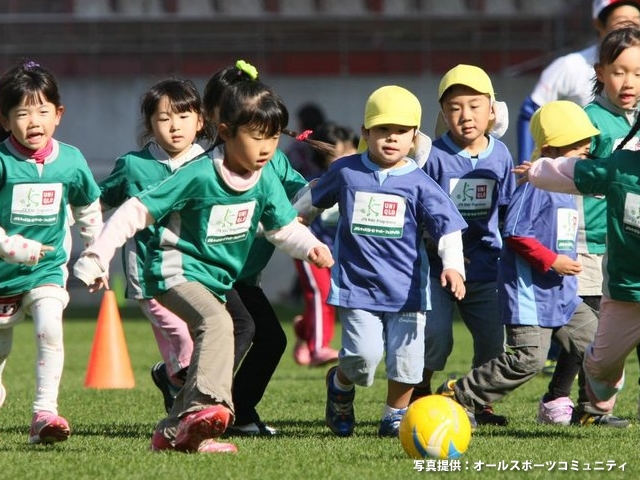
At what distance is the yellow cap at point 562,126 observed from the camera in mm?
6875

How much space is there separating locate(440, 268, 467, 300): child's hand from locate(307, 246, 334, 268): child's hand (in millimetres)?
633

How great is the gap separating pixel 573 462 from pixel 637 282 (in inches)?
39.5

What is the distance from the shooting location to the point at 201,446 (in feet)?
19.6

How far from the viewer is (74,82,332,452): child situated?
581cm

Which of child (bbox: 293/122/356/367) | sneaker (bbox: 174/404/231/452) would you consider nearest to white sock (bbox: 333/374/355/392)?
sneaker (bbox: 174/404/231/452)

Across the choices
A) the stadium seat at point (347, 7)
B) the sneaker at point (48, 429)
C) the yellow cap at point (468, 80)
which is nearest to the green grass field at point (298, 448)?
the sneaker at point (48, 429)

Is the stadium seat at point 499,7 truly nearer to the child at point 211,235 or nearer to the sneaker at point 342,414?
the sneaker at point 342,414

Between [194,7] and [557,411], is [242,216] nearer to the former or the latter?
[557,411]

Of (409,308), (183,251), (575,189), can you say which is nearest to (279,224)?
(183,251)

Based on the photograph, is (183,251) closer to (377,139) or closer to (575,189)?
(377,139)

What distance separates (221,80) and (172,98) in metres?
0.40

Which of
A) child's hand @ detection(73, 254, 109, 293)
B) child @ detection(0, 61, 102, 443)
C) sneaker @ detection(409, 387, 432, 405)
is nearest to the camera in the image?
child's hand @ detection(73, 254, 109, 293)

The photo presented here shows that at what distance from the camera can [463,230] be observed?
7066 mm

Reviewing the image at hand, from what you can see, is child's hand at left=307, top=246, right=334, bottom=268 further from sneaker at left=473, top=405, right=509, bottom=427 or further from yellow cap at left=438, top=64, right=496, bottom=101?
sneaker at left=473, top=405, right=509, bottom=427
